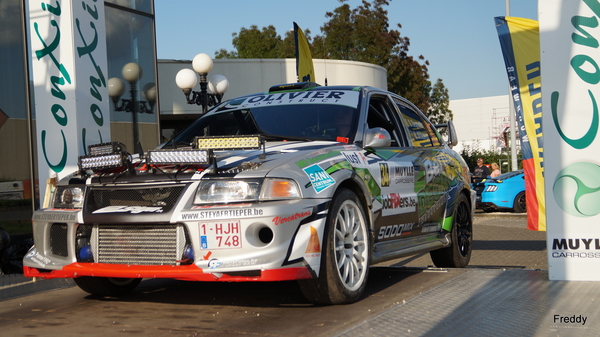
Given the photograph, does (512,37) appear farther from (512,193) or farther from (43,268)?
(512,193)

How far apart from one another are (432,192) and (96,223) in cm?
330

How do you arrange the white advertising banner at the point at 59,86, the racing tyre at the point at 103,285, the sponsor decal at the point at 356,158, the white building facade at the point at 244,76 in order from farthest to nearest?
1. the white building facade at the point at 244,76
2. the white advertising banner at the point at 59,86
3. the racing tyre at the point at 103,285
4. the sponsor decal at the point at 356,158

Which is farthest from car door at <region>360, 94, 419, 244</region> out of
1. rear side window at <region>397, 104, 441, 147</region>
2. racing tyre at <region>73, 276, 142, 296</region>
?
racing tyre at <region>73, 276, 142, 296</region>

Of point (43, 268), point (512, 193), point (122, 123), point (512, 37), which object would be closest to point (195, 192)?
point (43, 268)

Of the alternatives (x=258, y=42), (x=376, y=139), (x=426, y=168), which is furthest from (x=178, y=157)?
(x=258, y=42)

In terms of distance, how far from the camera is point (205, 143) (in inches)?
180

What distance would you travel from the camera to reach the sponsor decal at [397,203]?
17.4ft

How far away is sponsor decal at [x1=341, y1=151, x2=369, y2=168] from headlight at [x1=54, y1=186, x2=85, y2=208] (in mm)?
1876

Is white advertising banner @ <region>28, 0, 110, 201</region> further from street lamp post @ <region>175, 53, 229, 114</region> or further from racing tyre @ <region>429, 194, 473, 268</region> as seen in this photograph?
street lamp post @ <region>175, 53, 229, 114</region>

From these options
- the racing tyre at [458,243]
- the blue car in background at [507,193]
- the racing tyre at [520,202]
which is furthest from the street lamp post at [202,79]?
the racing tyre at [520,202]

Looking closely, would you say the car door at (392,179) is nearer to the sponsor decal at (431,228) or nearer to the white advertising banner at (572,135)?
the sponsor decal at (431,228)

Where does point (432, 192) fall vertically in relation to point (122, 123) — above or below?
below

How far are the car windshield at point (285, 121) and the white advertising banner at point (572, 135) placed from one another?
157 centimetres

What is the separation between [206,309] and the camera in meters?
4.59
